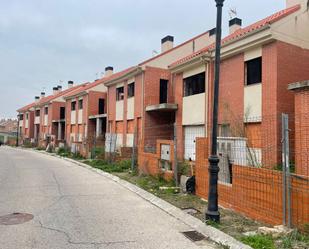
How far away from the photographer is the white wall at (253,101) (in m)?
13.0

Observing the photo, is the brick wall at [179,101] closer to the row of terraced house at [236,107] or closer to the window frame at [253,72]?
the row of terraced house at [236,107]

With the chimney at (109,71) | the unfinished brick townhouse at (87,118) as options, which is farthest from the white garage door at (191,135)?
the chimney at (109,71)

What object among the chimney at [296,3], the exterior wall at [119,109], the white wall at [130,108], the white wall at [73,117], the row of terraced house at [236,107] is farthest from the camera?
the white wall at [73,117]

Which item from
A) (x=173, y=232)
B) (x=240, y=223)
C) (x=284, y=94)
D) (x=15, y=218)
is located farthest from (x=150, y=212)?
(x=284, y=94)

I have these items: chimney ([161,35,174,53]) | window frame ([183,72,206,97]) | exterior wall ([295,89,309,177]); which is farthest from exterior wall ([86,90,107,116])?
exterior wall ([295,89,309,177])

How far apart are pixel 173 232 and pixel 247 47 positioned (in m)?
9.73

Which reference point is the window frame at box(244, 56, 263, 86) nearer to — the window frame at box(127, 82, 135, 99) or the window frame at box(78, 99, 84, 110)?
the window frame at box(127, 82, 135, 99)

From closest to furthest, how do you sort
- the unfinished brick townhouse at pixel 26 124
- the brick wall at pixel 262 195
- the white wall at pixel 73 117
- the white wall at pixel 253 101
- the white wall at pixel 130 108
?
the brick wall at pixel 262 195
the white wall at pixel 253 101
the white wall at pixel 130 108
the white wall at pixel 73 117
the unfinished brick townhouse at pixel 26 124

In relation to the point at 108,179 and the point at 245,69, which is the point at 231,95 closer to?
the point at 245,69

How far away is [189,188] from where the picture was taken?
33.1 feet

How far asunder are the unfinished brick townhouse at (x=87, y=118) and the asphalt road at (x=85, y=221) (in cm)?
1561

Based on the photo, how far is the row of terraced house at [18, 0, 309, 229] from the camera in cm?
784

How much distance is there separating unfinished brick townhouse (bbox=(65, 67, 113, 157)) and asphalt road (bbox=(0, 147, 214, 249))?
15609 mm

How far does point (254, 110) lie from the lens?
13273 millimetres
